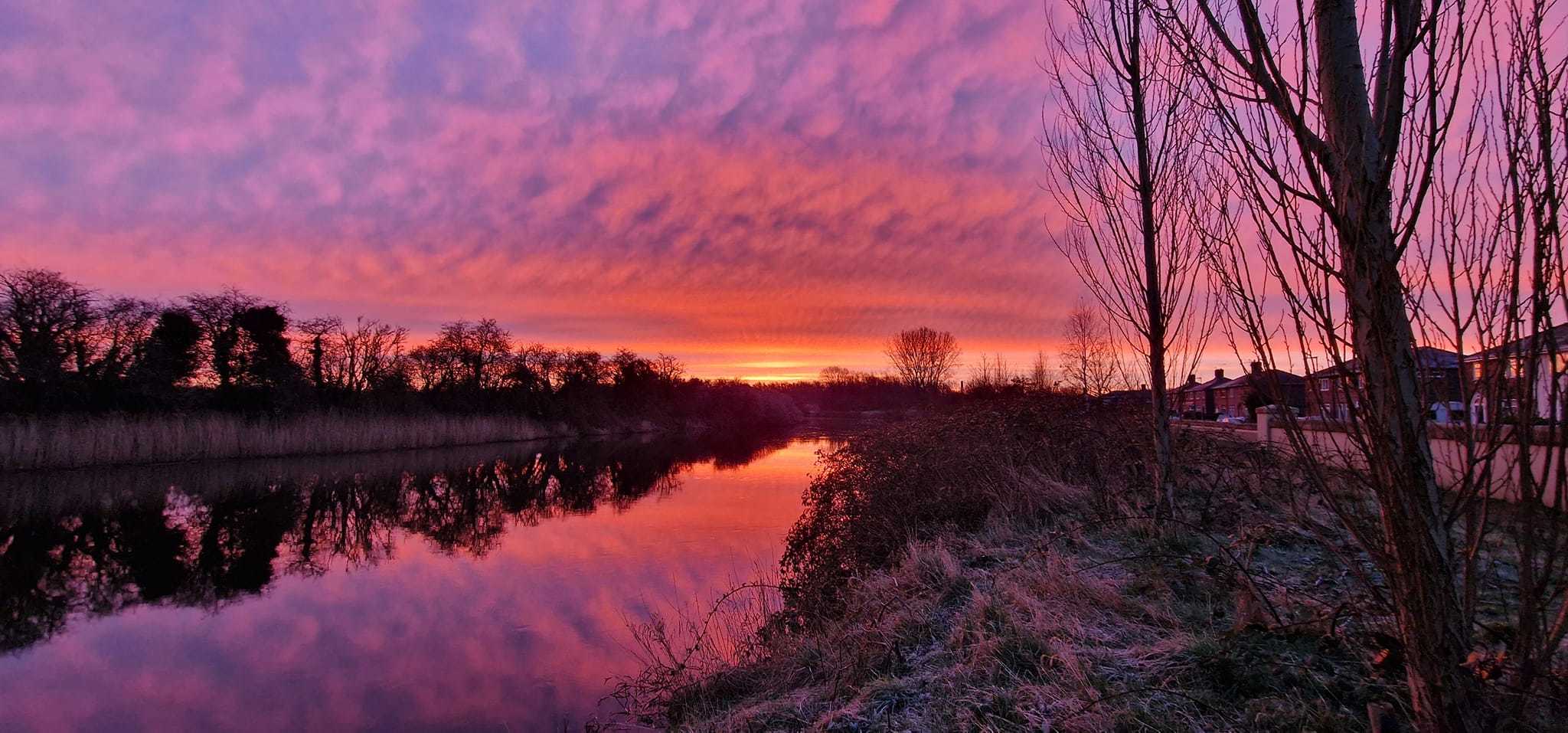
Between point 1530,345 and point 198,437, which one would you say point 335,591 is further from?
point 198,437

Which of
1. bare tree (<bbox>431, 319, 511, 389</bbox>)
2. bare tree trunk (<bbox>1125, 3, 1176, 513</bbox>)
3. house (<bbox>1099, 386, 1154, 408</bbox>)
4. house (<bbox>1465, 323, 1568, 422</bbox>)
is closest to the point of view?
house (<bbox>1465, 323, 1568, 422</bbox>)

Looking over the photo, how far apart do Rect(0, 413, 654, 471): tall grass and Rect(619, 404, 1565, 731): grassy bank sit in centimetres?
2084

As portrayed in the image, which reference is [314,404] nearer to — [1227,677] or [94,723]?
[94,723]

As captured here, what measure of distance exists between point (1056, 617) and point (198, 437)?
26088 mm

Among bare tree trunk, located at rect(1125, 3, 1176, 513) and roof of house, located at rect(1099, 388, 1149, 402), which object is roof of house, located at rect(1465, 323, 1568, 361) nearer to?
bare tree trunk, located at rect(1125, 3, 1176, 513)

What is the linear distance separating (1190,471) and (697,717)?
6763mm

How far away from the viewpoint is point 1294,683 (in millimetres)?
2910

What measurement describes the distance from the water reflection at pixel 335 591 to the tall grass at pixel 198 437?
3.93 ft

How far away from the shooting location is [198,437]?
21328 mm

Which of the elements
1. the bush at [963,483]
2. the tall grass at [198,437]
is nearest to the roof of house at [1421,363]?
the bush at [963,483]

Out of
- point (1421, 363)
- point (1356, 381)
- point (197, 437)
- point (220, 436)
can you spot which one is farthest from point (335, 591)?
point (220, 436)

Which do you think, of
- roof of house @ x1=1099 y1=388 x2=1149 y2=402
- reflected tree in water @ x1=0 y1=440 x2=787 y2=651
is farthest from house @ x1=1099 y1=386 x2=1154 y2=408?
reflected tree in water @ x1=0 y1=440 x2=787 y2=651

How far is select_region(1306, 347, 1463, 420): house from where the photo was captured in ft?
6.33

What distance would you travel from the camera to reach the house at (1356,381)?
1931 mm
